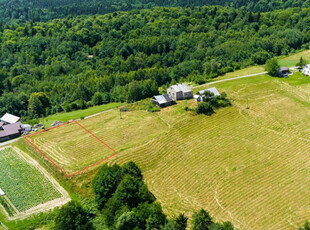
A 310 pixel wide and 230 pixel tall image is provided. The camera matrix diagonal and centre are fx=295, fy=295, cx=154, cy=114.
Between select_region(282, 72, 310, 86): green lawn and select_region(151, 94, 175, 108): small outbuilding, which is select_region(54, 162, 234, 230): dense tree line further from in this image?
select_region(282, 72, 310, 86): green lawn

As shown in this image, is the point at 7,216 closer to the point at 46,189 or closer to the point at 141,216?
the point at 46,189

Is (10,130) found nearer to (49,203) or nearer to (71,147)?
(71,147)

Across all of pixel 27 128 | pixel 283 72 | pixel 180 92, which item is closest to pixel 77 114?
pixel 27 128

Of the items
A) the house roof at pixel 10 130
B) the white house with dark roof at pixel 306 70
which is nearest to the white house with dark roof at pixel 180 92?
the white house with dark roof at pixel 306 70

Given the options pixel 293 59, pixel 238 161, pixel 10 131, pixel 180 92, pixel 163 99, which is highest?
pixel 180 92

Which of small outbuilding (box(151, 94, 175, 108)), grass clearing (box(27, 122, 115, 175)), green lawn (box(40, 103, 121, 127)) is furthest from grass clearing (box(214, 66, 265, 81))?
grass clearing (box(27, 122, 115, 175))

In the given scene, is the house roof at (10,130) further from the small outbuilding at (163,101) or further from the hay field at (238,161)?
the small outbuilding at (163,101)

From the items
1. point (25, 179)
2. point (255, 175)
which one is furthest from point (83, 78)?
point (255, 175)
